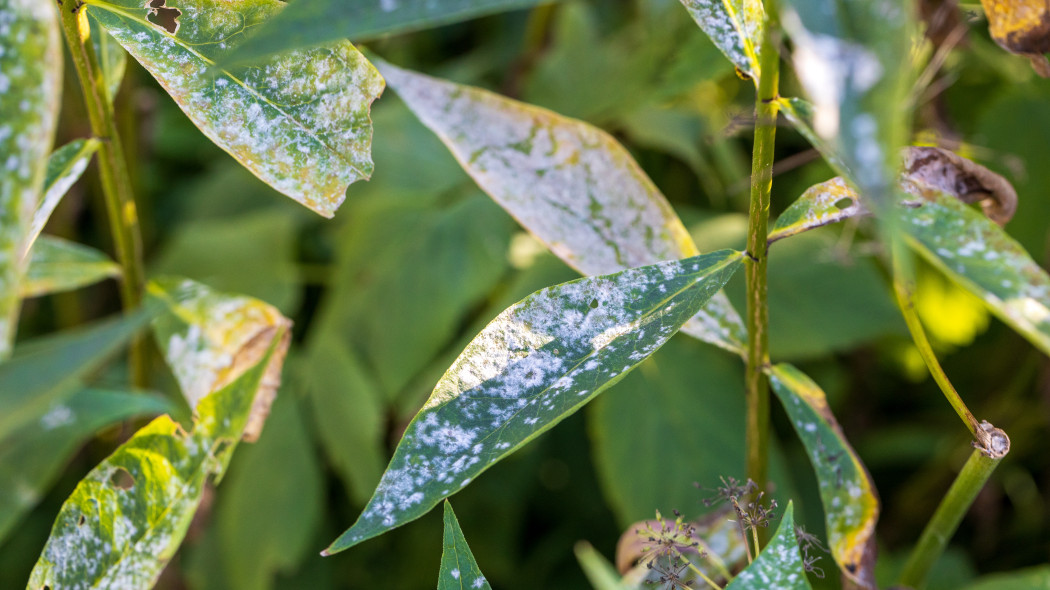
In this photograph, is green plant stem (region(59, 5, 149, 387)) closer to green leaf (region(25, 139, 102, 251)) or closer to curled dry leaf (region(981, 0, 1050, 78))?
green leaf (region(25, 139, 102, 251))

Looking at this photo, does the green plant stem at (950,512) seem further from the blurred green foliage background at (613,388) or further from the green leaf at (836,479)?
the blurred green foliage background at (613,388)

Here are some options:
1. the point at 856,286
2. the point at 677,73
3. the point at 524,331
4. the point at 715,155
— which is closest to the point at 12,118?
the point at 524,331

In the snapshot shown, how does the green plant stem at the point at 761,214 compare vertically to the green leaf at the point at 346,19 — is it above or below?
below

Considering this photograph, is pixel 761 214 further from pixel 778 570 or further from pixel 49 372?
pixel 49 372

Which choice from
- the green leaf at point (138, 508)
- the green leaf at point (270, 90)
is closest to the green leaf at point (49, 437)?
the green leaf at point (138, 508)

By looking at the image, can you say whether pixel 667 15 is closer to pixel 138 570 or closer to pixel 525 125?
pixel 525 125

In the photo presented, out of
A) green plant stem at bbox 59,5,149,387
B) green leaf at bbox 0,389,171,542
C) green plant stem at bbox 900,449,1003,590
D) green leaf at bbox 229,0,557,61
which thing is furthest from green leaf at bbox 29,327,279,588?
green plant stem at bbox 900,449,1003,590
